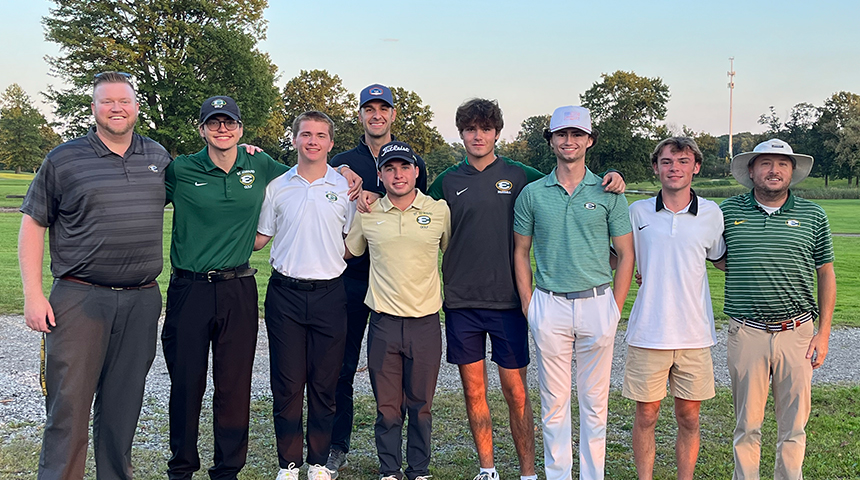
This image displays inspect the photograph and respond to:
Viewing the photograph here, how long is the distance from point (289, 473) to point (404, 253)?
1828mm

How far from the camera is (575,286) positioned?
13.6ft

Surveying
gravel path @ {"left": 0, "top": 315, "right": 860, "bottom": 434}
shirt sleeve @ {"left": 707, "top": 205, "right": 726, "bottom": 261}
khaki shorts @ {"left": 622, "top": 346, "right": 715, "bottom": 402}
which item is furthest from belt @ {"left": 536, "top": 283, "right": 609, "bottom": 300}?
gravel path @ {"left": 0, "top": 315, "right": 860, "bottom": 434}

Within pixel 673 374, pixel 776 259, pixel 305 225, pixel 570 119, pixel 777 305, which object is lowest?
pixel 673 374

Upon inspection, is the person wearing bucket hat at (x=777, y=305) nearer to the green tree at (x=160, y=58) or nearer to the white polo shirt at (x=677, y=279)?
the white polo shirt at (x=677, y=279)

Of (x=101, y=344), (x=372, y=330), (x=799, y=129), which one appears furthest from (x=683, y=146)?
(x=799, y=129)

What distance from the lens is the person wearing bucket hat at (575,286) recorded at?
4.16 m

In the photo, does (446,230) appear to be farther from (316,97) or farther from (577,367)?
(316,97)

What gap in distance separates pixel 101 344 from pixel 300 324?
1.30 meters

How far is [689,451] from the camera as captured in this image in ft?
13.9

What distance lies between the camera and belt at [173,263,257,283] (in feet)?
14.1

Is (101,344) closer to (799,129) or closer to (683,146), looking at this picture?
(683,146)

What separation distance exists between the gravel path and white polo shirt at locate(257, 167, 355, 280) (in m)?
2.84

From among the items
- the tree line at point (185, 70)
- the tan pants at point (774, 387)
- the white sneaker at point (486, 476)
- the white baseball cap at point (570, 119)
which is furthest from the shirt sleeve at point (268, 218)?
the tree line at point (185, 70)

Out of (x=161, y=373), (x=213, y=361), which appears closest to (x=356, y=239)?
(x=213, y=361)
